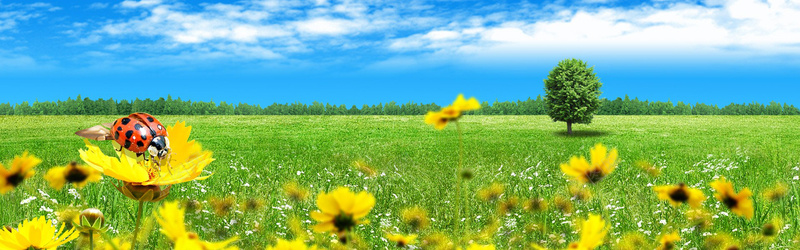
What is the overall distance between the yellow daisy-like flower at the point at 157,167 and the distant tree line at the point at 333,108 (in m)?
47.5

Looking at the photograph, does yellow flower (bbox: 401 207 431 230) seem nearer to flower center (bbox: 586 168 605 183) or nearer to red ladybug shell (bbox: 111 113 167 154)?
red ladybug shell (bbox: 111 113 167 154)

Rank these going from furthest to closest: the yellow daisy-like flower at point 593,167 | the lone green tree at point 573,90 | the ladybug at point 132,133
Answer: the lone green tree at point 573,90 → the ladybug at point 132,133 → the yellow daisy-like flower at point 593,167

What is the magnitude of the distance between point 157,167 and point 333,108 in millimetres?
59402

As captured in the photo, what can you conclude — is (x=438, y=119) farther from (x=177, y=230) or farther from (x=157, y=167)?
(x=157, y=167)

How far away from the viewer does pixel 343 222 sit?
698mm

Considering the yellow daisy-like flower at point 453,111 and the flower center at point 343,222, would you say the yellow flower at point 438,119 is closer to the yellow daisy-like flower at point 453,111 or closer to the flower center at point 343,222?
the yellow daisy-like flower at point 453,111

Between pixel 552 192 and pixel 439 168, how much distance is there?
11.6ft

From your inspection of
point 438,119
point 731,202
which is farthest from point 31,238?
point 731,202

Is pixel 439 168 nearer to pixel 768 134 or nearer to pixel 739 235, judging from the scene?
pixel 739 235

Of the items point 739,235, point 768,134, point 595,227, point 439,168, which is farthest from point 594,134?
point 595,227

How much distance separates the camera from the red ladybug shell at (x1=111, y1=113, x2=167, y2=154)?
138 centimetres

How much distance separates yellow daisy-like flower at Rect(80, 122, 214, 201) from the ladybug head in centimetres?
1

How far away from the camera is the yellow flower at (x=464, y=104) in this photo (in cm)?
74

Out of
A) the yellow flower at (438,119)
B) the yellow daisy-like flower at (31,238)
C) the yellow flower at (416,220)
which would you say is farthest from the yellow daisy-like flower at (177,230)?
the yellow flower at (416,220)
